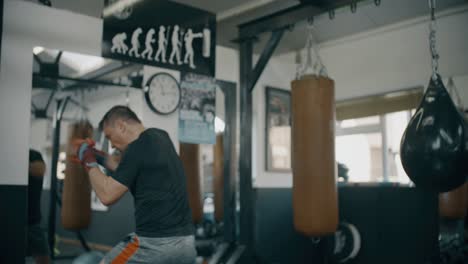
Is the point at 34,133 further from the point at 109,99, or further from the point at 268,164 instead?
the point at 268,164

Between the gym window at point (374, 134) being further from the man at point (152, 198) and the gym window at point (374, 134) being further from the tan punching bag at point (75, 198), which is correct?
the man at point (152, 198)

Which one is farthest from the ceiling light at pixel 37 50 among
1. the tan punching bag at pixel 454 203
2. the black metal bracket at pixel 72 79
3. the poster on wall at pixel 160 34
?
the tan punching bag at pixel 454 203

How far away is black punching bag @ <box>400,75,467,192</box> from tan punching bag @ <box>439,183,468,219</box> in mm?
1892

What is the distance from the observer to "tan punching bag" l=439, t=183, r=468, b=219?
4230 millimetres

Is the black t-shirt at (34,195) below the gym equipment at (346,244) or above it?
above

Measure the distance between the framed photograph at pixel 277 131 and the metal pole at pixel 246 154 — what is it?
4.85ft

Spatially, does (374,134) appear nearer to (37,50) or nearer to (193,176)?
(193,176)

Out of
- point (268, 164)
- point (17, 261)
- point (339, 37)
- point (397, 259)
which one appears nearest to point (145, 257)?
point (17, 261)

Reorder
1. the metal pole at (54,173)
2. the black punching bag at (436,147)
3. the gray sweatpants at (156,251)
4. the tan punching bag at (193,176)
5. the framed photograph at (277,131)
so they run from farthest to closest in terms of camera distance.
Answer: the framed photograph at (277,131) < the tan punching bag at (193,176) < the metal pole at (54,173) < the black punching bag at (436,147) < the gray sweatpants at (156,251)

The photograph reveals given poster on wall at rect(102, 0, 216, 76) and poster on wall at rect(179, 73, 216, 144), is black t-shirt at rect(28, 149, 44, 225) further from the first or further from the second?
poster on wall at rect(179, 73, 216, 144)

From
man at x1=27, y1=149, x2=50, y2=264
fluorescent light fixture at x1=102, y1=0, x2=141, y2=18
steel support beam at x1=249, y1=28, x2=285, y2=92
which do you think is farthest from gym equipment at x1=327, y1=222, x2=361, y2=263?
fluorescent light fixture at x1=102, y1=0, x2=141, y2=18

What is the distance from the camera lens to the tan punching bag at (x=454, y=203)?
4230mm

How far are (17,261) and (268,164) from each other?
3233mm

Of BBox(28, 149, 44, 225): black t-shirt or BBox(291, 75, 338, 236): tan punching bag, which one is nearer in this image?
BBox(28, 149, 44, 225): black t-shirt
